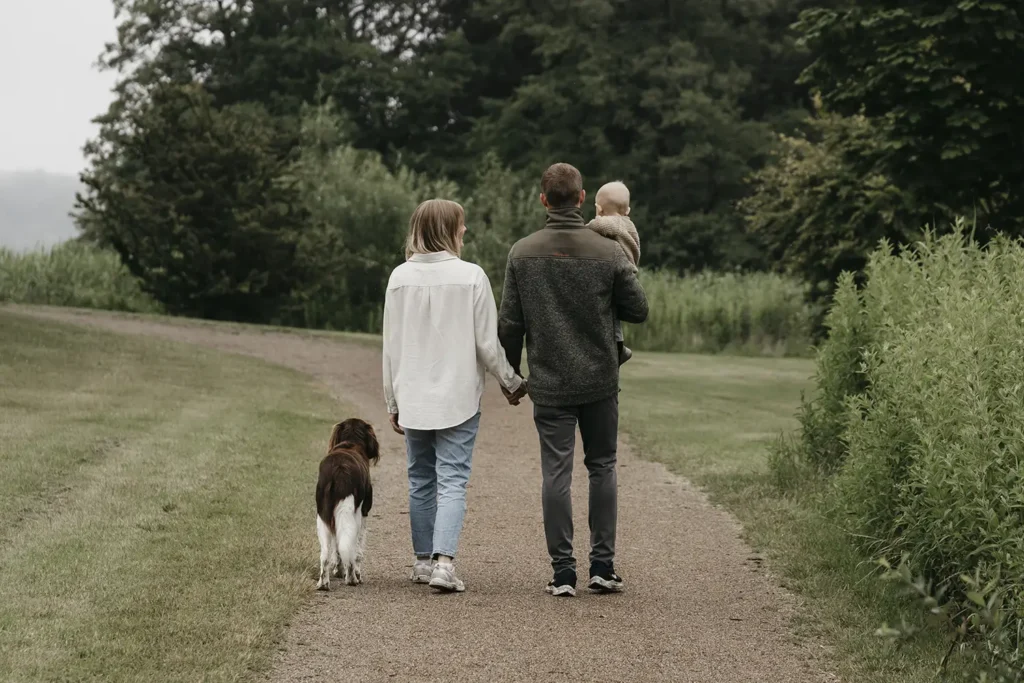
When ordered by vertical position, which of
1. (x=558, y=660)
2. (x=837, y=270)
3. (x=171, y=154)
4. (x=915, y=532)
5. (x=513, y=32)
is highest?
(x=513, y=32)

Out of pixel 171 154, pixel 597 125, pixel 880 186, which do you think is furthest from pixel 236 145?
pixel 597 125

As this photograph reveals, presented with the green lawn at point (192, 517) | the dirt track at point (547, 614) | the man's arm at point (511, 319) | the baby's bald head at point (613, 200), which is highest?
the baby's bald head at point (613, 200)

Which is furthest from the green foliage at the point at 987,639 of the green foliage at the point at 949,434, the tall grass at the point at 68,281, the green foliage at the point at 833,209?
the tall grass at the point at 68,281

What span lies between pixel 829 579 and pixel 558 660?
2227mm

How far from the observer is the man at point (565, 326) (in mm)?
6672

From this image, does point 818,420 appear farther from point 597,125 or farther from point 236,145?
point 597,125

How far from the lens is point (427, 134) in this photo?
175 ft

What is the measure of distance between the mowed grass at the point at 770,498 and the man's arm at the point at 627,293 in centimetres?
177

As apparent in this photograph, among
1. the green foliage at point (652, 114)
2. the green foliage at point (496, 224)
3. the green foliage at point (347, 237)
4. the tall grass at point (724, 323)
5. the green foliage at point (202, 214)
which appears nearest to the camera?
the green foliage at point (202, 214)

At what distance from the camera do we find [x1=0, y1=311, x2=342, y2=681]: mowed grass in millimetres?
5730

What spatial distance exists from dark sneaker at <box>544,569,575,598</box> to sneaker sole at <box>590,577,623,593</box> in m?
0.14

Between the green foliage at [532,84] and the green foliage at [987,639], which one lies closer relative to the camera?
the green foliage at [987,639]

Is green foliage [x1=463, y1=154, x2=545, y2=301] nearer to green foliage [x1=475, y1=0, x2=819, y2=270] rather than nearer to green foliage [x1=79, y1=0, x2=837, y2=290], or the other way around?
green foliage [x1=79, y1=0, x2=837, y2=290]

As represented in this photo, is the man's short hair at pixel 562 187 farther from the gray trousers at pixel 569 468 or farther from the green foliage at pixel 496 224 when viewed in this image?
the green foliage at pixel 496 224
